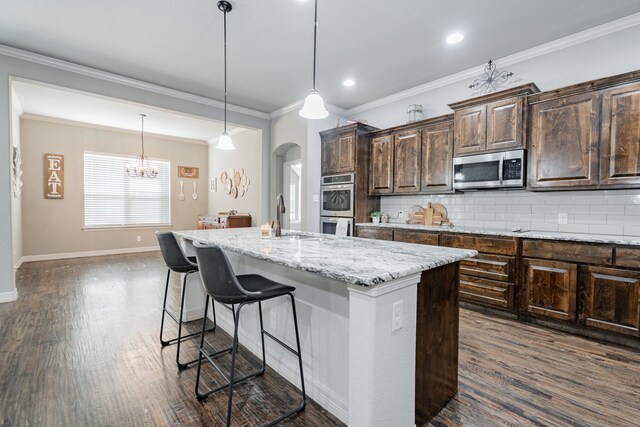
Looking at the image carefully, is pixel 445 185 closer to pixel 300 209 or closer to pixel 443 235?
pixel 443 235

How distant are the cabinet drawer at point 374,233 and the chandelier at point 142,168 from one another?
5319 mm

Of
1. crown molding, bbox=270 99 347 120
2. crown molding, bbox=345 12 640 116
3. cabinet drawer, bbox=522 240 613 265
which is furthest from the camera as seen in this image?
crown molding, bbox=270 99 347 120

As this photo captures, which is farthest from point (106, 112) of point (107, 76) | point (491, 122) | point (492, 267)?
point (492, 267)

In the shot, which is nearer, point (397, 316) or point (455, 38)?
point (397, 316)

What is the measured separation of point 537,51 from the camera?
3.30 meters

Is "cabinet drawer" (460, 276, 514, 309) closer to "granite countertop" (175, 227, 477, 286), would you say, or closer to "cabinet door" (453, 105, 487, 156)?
"cabinet door" (453, 105, 487, 156)

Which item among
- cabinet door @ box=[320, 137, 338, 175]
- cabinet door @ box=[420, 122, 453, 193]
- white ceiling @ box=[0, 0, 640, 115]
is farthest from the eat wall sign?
cabinet door @ box=[420, 122, 453, 193]

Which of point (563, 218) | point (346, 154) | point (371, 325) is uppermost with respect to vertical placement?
point (346, 154)

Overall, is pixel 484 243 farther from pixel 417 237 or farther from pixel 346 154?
pixel 346 154

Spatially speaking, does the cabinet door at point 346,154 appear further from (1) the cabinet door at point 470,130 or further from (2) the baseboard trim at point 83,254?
(2) the baseboard trim at point 83,254

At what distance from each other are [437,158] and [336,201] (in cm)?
166

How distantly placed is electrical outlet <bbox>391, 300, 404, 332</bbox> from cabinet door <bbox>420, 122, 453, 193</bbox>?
2.86 m

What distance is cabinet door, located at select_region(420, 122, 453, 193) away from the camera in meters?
3.76

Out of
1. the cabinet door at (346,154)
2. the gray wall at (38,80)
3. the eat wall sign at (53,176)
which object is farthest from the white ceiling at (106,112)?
the cabinet door at (346,154)
